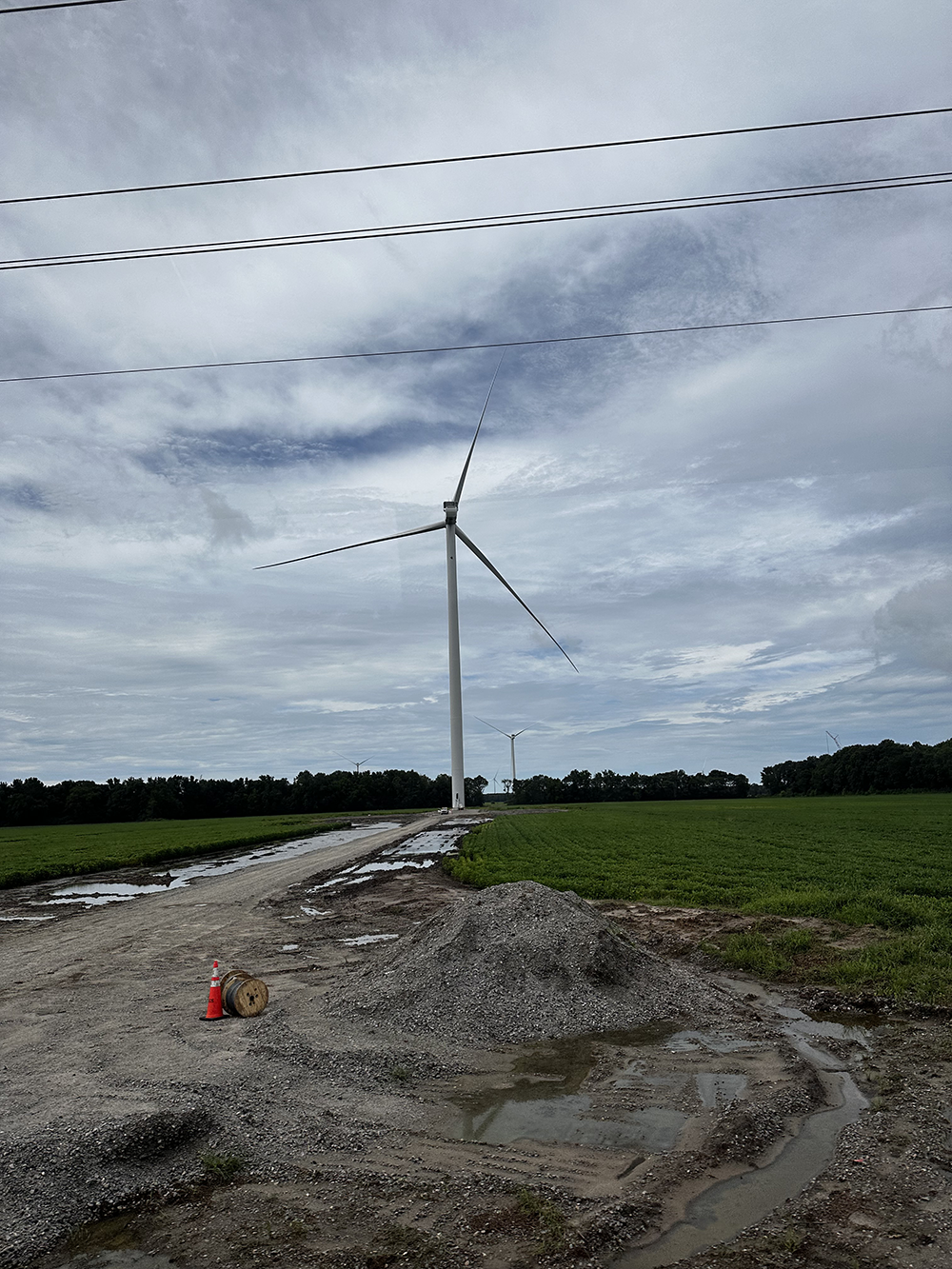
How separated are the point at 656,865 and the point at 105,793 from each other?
11587 cm

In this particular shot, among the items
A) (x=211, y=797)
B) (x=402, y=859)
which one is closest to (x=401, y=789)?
(x=211, y=797)

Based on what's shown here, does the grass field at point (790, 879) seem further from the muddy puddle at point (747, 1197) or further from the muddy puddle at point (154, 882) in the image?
the muddy puddle at point (154, 882)

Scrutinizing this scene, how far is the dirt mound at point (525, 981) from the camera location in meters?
11.5

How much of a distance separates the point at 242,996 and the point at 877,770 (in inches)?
5823

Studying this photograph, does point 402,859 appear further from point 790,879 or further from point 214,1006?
point 214,1006

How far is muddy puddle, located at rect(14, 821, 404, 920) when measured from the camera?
27016 mm

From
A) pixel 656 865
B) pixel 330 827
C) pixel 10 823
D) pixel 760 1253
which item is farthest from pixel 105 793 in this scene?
pixel 760 1253

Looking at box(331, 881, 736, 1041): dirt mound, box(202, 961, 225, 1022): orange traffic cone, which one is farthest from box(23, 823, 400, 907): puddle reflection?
box(331, 881, 736, 1041): dirt mound

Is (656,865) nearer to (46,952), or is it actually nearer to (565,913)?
(565,913)

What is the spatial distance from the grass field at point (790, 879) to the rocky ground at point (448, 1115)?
1.66 meters

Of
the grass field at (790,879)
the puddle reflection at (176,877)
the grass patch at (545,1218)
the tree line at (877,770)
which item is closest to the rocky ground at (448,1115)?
the grass patch at (545,1218)

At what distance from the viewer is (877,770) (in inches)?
5472

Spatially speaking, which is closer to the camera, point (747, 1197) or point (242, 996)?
point (747, 1197)

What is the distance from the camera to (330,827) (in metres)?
76.0
